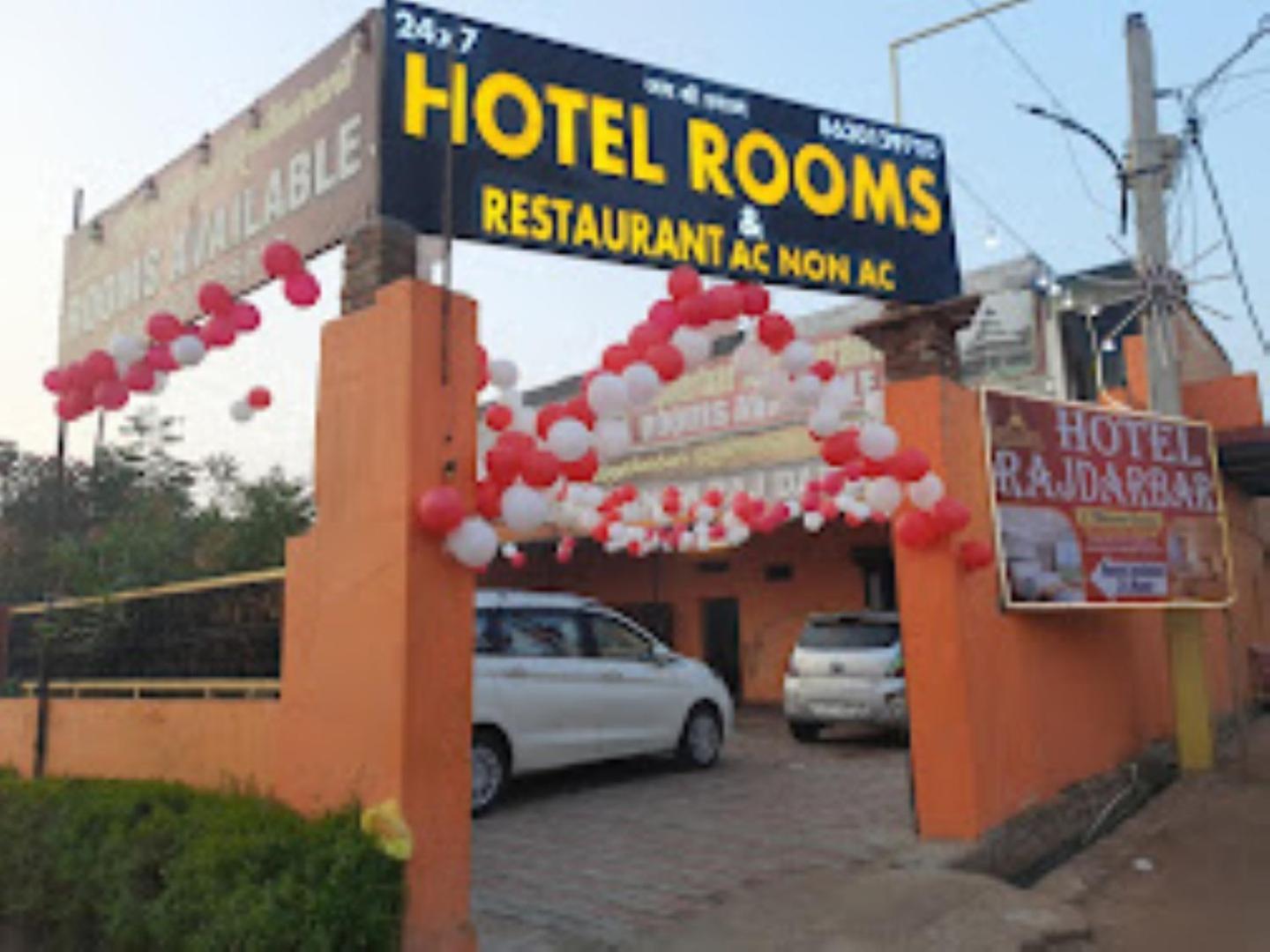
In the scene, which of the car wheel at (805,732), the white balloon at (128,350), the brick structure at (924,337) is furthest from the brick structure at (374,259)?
the car wheel at (805,732)

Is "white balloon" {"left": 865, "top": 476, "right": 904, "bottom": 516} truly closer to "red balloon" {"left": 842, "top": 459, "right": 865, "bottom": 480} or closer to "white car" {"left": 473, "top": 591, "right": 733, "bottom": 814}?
"red balloon" {"left": 842, "top": 459, "right": 865, "bottom": 480}

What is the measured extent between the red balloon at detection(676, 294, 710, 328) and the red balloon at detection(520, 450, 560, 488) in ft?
4.09

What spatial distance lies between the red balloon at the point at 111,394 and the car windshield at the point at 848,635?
7.80 metres

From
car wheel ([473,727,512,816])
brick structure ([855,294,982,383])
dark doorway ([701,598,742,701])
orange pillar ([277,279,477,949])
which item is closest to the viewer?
orange pillar ([277,279,477,949])

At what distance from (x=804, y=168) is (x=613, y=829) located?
507cm

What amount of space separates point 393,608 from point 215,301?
8.01ft

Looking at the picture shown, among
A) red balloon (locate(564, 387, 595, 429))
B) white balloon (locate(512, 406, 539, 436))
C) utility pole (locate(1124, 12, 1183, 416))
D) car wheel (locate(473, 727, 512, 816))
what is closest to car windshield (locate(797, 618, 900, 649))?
utility pole (locate(1124, 12, 1183, 416))

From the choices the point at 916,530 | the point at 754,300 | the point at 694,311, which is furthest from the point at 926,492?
the point at 694,311

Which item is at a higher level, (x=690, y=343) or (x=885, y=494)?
(x=690, y=343)

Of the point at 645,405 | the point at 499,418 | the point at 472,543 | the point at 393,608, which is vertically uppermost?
the point at 499,418

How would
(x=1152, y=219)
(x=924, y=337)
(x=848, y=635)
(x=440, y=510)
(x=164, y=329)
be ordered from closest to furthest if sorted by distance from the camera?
(x=440, y=510) < (x=164, y=329) < (x=924, y=337) < (x=1152, y=219) < (x=848, y=635)

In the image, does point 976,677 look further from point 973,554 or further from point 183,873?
point 183,873

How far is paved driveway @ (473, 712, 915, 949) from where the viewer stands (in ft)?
16.7

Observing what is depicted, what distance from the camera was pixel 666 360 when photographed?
16.5 feet
